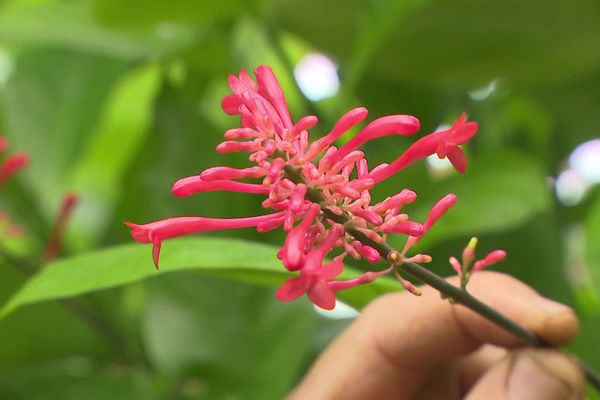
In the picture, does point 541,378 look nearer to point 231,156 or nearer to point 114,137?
point 231,156

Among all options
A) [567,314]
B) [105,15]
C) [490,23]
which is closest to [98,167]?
[105,15]

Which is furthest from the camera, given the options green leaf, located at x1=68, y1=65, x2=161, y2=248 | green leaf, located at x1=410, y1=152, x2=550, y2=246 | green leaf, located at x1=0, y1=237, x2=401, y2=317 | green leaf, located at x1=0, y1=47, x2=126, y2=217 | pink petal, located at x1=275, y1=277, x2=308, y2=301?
green leaf, located at x1=68, y1=65, x2=161, y2=248

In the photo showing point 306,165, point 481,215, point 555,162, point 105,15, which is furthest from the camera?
point 555,162

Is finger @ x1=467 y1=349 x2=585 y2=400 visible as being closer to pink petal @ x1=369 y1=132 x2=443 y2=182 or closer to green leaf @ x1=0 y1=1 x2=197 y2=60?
pink petal @ x1=369 y1=132 x2=443 y2=182

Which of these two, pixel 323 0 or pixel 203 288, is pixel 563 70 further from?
pixel 203 288

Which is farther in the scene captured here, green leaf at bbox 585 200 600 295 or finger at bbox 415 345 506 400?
green leaf at bbox 585 200 600 295

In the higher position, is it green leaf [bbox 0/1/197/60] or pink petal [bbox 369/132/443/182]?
pink petal [bbox 369/132/443/182]

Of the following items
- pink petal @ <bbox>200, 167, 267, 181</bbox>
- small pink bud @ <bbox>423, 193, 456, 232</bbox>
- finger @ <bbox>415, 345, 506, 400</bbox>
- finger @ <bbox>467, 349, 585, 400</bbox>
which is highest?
pink petal @ <bbox>200, 167, 267, 181</bbox>

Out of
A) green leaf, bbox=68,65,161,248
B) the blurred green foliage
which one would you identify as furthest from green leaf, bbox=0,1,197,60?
green leaf, bbox=68,65,161,248

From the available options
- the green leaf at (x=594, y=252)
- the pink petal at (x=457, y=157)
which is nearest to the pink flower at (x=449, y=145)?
the pink petal at (x=457, y=157)
